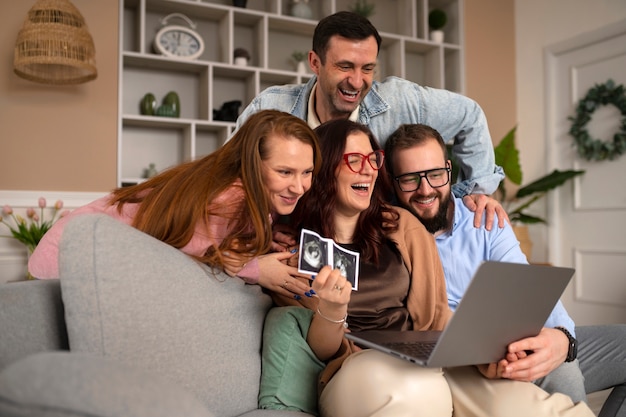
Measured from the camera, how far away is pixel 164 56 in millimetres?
3977

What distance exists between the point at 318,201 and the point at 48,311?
2.77ft

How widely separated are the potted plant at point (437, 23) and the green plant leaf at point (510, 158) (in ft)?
3.24

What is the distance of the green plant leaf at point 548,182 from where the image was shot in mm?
4602

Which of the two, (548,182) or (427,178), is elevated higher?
(548,182)

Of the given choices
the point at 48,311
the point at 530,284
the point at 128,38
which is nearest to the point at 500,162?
the point at 128,38

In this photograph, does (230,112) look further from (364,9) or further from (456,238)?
(456,238)

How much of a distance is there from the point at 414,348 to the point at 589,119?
3.93 metres

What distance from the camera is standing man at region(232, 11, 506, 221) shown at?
7.75 feet

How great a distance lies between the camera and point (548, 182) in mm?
4672

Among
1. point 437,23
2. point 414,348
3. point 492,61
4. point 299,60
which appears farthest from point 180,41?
point 414,348

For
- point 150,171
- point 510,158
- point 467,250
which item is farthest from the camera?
point 510,158

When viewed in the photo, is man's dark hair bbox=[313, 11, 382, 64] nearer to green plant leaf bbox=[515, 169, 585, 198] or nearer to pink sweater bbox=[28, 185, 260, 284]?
pink sweater bbox=[28, 185, 260, 284]

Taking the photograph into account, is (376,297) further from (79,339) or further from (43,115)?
(43,115)

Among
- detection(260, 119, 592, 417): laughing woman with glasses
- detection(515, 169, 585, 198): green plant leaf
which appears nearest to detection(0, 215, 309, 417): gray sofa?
detection(260, 119, 592, 417): laughing woman with glasses
